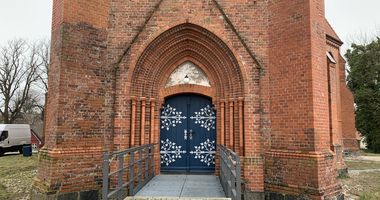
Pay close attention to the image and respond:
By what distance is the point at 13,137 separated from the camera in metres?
21.9

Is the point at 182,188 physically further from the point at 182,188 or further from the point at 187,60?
the point at 187,60

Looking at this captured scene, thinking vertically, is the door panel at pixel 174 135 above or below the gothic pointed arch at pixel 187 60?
below

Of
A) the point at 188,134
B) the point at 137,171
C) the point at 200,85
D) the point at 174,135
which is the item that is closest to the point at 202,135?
the point at 188,134

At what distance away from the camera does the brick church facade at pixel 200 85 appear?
658 centimetres

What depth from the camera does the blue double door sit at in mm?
8172

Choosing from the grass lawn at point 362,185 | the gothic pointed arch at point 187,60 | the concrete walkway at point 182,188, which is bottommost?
the grass lawn at point 362,185

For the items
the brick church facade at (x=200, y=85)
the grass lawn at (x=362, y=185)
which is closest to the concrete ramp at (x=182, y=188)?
the brick church facade at (x=200, y=85)

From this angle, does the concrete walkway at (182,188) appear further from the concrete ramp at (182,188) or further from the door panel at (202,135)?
the door panel at (202,135)

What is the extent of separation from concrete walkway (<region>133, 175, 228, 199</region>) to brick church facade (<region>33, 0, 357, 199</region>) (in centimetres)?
85

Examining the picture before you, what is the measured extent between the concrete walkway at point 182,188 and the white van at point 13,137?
18457 mm

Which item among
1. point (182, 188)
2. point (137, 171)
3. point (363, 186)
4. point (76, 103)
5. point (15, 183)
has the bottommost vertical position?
point (15, 183)

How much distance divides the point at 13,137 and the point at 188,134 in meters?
19.0

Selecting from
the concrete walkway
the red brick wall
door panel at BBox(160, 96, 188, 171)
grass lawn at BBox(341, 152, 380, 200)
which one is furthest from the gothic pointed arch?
grass lawn at BBox(341, 152, 380, 200)

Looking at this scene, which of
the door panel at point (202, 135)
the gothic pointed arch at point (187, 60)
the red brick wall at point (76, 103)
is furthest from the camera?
the door panel at point (202, 135)
